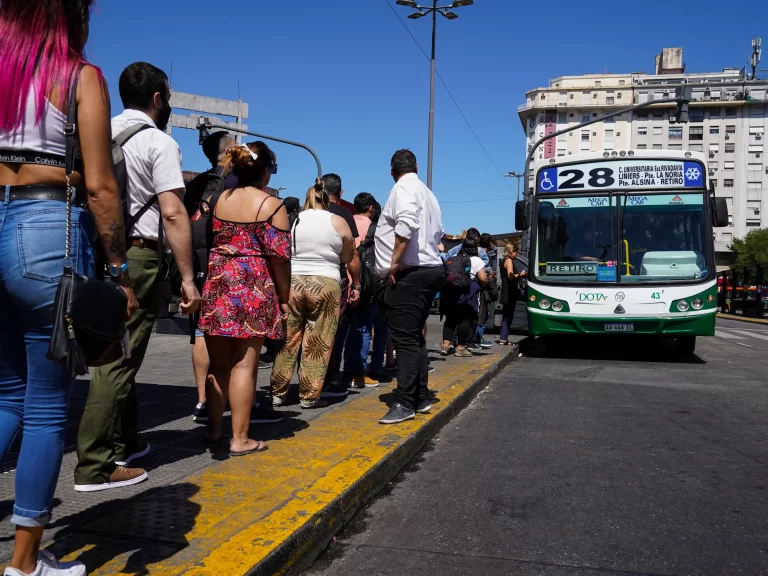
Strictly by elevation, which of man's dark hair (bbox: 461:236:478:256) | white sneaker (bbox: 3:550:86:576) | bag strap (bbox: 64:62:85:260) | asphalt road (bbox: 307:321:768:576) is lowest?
asphalt road (bbox: 307:321:768:576)

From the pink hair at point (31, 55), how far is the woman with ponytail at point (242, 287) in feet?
6.12

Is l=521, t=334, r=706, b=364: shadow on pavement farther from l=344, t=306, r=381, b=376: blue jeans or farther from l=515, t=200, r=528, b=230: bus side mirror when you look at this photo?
l=344, t=306, r=381, b=376: blue jeans

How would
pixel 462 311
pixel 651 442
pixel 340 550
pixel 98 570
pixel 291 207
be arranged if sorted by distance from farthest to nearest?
pixel 462 311 → pixel 291 207 → pixel 651 442 → pixel 340 550 → pixel 98 570

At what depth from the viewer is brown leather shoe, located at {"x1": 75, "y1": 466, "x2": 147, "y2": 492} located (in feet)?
10.6

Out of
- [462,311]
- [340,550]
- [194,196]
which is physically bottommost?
[340,550]

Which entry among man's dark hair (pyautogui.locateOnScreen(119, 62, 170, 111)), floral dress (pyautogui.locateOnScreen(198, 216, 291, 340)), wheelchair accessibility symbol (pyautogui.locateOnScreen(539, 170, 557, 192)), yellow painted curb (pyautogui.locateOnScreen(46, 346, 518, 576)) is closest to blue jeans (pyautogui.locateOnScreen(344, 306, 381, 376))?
yellow painted curb (pyautogui.locateOnScreen(46, 346, 518, 576))

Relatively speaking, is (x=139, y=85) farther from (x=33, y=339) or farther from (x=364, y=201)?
(x=364, y=201)

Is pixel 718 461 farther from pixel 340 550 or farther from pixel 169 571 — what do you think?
pixel 169 571

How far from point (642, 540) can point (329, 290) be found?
118 inches

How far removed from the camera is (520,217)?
11.5 meters

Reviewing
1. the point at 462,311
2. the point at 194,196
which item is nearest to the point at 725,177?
the point at 462,311

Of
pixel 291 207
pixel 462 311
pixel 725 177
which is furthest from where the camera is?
pixel 725 177

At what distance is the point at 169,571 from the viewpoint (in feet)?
7.73

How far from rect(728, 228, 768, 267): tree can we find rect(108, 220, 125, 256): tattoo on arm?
285 ft
